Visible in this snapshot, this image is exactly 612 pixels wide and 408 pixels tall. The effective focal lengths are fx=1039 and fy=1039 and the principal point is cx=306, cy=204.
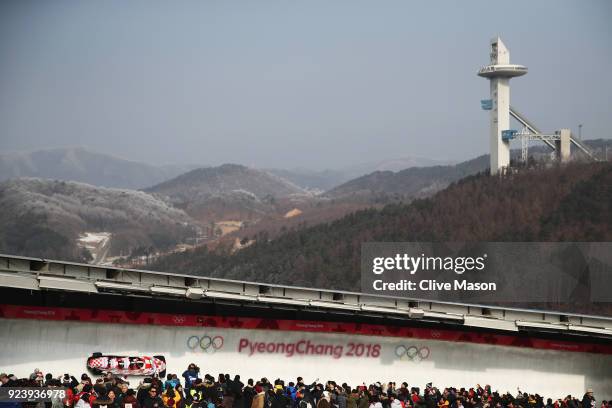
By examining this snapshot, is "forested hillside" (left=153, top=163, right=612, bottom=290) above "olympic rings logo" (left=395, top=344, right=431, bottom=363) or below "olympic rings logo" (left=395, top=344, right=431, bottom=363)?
above

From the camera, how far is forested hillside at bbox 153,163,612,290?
472 feet

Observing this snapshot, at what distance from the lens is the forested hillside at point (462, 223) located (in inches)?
5664

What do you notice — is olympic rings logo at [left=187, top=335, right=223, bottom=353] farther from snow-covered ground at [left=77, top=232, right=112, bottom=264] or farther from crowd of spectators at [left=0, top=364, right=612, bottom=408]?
snow-covered ground at [left=77, top=232, right=112, bottom=264]

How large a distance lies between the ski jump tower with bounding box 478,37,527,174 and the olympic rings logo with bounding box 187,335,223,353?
11673 cm

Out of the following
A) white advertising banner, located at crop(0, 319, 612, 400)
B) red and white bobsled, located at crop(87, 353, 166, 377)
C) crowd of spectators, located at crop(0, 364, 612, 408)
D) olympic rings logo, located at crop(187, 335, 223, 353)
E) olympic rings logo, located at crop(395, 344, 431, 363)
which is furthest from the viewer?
olympic rings logo, located at crop(395, 344, 431, 363)

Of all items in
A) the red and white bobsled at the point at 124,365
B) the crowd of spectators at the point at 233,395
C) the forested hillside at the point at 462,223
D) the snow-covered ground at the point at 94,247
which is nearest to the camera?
the crowd of spectators at the point at 233,395

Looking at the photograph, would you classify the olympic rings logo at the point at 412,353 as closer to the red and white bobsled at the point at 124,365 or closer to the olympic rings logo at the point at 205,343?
the olympic rings logo at the point at 205,343

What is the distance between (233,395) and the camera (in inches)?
1237

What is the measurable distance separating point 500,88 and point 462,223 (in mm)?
23524

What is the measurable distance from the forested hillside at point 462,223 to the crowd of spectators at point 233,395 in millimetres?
103198

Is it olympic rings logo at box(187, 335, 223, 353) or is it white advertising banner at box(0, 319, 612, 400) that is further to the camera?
olympic rings logo at box(187, 335, 223, 353)

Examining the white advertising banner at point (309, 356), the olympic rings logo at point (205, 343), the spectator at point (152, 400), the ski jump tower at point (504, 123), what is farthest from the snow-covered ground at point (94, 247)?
the spectator at point (152, 400)

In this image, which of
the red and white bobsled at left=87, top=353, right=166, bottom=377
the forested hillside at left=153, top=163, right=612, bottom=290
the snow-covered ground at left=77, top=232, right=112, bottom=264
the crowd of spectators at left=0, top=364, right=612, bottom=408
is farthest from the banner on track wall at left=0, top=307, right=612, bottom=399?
the snow-covered ground at left=77, top=232, right=112, bottom=264

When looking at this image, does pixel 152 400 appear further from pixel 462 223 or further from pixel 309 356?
pixel 462 223
